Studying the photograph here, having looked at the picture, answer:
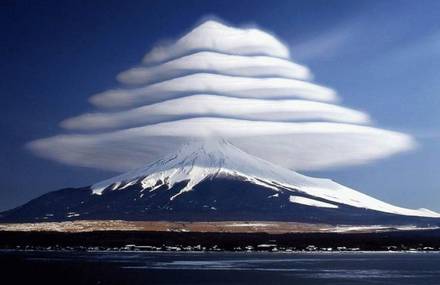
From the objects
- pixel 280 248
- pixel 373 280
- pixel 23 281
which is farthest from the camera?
pixel 280 248

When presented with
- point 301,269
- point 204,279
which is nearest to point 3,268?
point 204,279

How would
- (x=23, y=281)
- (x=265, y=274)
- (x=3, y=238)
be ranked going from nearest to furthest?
(x=23, y=281), (x=265, y=274), (x=3, y=238)

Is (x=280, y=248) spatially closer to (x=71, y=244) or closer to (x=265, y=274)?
(x=71, y=244)

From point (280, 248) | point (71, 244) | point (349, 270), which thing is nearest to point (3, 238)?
point (71, 244)

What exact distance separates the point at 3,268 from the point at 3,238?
353ft

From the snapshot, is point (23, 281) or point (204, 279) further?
point (204, 279)

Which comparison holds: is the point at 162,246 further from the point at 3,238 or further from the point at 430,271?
the point at 430,271

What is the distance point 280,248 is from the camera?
163m

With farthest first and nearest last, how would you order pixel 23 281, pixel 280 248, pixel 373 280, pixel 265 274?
1. pixel 280 248
2. pixel 265 274
3. pixel 373 280
4. pixel 23 281

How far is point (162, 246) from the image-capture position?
167 m

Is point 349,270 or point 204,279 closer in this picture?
point 204,279

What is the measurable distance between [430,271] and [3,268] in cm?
4670

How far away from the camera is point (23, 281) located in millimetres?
60688

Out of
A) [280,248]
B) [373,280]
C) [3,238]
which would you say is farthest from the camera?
[3,238]
